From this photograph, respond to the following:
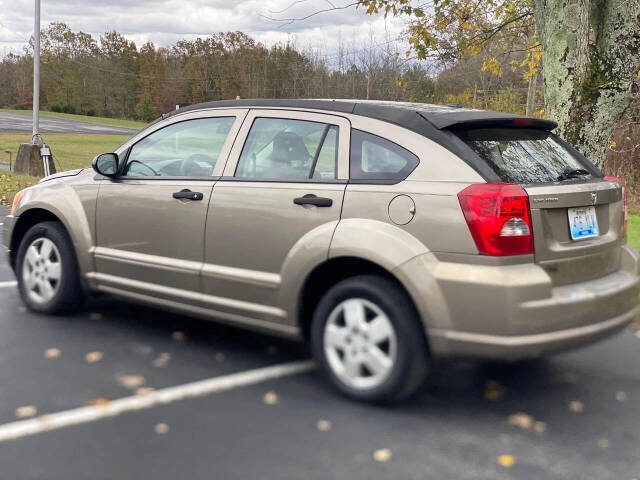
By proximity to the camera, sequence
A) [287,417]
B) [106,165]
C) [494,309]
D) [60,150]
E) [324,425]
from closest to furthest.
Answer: [494,309] < [324,425] < [287,417] < [106,165] < [60,150]

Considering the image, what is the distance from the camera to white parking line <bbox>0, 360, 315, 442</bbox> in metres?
3.89

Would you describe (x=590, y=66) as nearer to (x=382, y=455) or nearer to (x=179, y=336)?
(x=179, y=336)

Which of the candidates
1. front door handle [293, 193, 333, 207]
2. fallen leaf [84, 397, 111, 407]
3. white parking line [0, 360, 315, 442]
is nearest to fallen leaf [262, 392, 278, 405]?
white parking line [0, 360, 315, 442]

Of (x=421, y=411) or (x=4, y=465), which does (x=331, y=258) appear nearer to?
(x=421, y=411)

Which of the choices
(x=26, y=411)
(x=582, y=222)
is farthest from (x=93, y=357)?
(x=582, y=222)

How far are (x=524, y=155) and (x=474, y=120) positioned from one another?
0.36 metres

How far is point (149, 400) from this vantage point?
14.2 ft

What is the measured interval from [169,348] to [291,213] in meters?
1.42

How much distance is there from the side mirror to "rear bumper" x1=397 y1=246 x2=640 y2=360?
2.46m

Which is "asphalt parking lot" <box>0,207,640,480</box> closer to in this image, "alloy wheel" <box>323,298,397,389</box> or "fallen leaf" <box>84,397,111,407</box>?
"fallen leaf" <box>84,397,111,407</box>

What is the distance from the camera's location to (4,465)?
11.4 feet

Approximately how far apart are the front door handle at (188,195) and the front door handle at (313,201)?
0.76 metres

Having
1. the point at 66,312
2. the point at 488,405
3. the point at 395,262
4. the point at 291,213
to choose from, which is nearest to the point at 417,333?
the point at 395,262

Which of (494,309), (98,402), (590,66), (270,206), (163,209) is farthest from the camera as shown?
(590,66)
